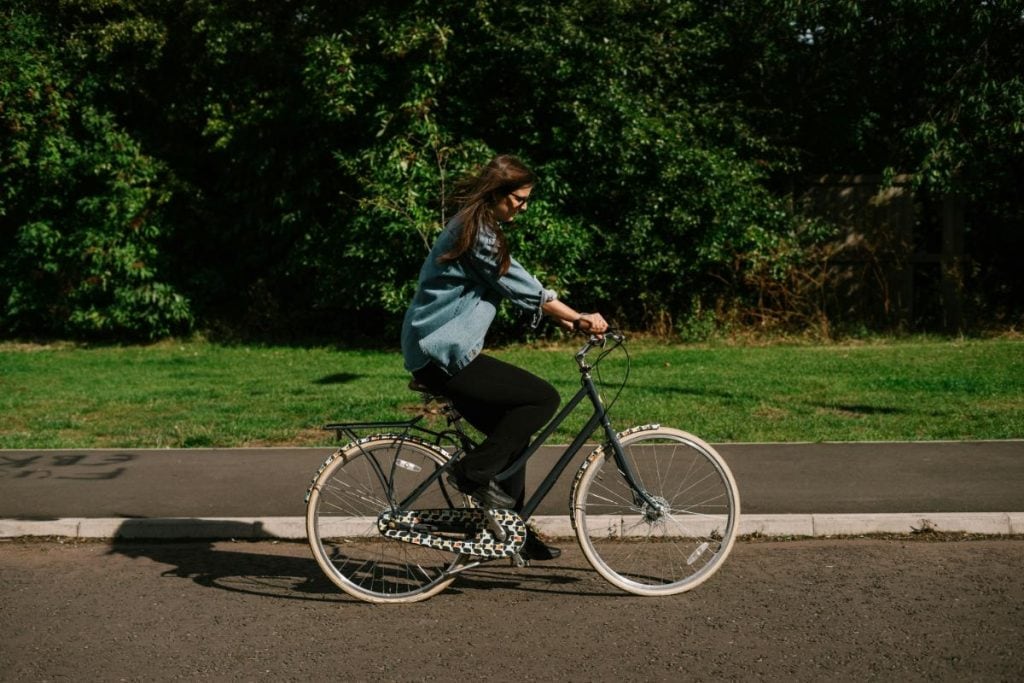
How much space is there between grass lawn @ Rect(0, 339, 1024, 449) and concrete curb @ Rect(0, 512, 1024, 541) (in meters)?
2.47

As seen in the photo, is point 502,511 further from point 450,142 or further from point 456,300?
point 450,142

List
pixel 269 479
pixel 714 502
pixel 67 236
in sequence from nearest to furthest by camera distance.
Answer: pixel 714 502, pixel 269 479, pixel 67 236

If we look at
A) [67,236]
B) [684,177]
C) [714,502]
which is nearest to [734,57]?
[684,177]

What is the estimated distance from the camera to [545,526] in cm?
579

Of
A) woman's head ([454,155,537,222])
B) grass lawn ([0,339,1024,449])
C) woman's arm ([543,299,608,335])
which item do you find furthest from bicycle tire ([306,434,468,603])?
grass lawn ([0,339,1024,449])

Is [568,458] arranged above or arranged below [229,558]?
above

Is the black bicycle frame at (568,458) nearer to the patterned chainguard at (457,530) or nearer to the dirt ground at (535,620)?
the patterned chainguard at (457,530)

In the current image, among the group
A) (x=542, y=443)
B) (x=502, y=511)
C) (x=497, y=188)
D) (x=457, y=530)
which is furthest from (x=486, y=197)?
(x=457, y=530)

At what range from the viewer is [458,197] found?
4637 millimetres

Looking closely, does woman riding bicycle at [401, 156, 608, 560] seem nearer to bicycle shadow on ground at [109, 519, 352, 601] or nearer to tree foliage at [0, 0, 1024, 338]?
bicycle shadow on ground at [109, 519, 352, 601]

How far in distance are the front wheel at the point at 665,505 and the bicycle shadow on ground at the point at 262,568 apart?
0.63ft

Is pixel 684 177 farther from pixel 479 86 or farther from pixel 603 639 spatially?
pixel 603 639

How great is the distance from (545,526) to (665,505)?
100cm

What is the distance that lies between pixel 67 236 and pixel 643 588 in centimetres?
1400
